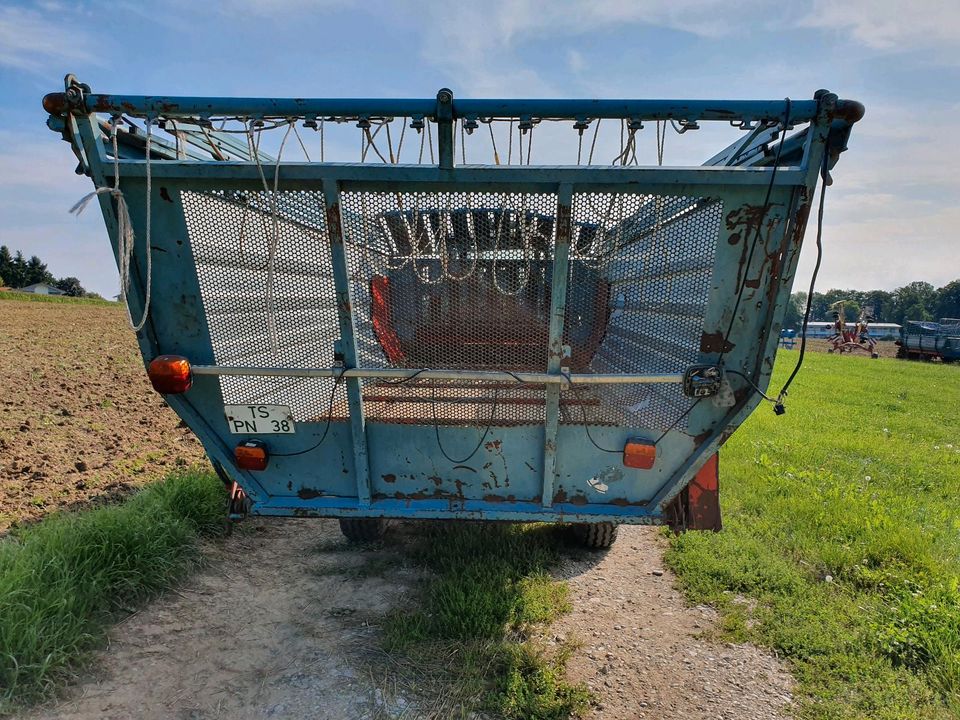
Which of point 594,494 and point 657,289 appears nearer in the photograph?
point 657,289

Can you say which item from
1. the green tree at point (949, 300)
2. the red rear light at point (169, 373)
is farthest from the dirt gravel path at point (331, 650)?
the green tree at point (949, 300)

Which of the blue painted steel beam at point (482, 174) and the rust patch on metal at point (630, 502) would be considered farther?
the rust patch on metal at point (630, 502)

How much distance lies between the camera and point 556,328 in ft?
7.72

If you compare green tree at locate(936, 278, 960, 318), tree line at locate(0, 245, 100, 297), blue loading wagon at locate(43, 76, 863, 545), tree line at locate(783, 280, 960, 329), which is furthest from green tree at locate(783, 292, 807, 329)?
tree line at locate(0, 245, 100, 297)

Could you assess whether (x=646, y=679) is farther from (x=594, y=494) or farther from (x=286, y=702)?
(x=286, y=702)

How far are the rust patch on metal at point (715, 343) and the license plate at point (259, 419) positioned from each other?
2.04m

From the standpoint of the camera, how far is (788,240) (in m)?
2.21

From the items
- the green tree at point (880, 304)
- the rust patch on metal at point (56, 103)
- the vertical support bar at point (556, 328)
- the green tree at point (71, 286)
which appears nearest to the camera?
the rust patch on metal at point (56, 103)

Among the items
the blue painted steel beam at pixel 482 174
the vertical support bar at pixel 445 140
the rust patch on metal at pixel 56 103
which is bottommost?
the blue painted steel beam at pixel 482 174

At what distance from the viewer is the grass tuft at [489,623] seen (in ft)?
7.80

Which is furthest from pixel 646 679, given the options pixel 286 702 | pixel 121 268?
pixel 121 268

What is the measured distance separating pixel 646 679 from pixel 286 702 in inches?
68.0

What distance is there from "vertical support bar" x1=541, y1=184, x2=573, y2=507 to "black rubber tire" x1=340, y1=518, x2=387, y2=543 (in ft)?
5.20

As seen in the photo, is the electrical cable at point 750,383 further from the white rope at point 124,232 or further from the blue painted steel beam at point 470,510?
the white rope at point 124,232
